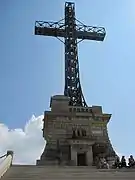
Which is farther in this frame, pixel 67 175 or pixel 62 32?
pixel 62 32

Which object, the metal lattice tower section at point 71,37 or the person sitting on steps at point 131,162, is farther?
the metal lattice tower section at point 71,37

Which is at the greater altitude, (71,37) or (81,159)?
(71,37)

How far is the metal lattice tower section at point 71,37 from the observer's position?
112 feet

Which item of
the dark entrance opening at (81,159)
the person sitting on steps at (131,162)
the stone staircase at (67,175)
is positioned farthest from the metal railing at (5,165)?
the dark entrance opening at (81,159)

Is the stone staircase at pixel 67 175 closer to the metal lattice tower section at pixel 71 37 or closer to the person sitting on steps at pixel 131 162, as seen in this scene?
the person sitting on steps at pixel 131 162

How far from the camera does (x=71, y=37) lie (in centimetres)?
3638

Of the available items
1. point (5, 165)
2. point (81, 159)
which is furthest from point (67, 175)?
point (81, 159)

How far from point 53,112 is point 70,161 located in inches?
246

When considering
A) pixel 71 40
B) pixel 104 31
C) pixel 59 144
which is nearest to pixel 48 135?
pixel 59 144

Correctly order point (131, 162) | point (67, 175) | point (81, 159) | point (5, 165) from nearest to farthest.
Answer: point (67, 175) < point (5, 165) < point (131, 162) < point (81, 159)

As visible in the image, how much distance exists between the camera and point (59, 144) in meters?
27.5

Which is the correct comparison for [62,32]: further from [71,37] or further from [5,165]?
[5,165]

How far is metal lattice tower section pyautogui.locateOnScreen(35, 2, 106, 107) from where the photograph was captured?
3412 centimetres

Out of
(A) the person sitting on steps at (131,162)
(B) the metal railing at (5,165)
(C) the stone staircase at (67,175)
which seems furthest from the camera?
(A) the person sitting on steps at (131,162)
